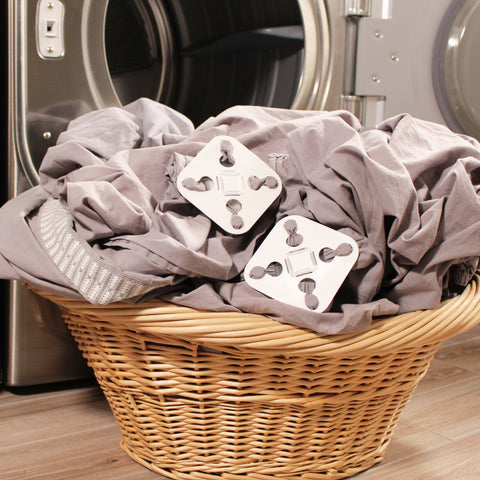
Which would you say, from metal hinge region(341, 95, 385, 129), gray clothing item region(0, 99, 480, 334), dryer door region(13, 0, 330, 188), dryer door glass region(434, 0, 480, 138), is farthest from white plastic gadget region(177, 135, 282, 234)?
dryer door glass region(434, 0, 480, 138)

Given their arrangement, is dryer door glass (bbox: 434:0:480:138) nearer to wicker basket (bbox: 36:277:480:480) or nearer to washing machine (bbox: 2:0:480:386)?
washing machine (bbox: 2:0:480:386)

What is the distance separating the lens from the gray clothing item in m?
0.62

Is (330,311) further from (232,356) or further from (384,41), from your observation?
(384,41)

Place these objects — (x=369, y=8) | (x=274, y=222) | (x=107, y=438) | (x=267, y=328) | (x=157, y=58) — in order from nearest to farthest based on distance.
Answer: (x=267, y=328)
(x=274, y=222)
(x=107, y=438)
(x=369, y=8)
(x=157, y=58)

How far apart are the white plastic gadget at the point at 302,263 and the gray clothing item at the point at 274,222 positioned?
0.05 feet

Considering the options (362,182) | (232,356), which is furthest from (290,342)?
(362,182)

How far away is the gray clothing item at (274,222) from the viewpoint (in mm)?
615

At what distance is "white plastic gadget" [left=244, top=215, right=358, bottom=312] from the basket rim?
0.11 feet

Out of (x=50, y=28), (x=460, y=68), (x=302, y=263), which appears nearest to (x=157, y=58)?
(x=50, y=28)

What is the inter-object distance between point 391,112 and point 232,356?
2.24ft

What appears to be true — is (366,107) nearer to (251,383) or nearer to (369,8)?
(369,8)

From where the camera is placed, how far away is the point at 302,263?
641 millimetres

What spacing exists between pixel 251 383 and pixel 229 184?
0.22 meters

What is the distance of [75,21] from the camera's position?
914 mm
